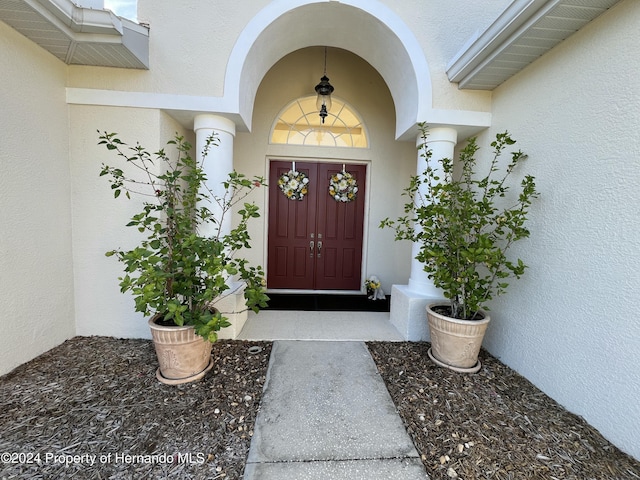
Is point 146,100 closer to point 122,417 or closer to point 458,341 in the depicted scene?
point 122,417

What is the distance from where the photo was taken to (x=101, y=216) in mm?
2602

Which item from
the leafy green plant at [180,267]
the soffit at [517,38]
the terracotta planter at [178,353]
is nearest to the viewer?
the soffit at [517,38]

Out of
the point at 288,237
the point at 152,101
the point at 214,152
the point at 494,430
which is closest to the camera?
the point at 494,430

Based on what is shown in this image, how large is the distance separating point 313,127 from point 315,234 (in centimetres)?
170

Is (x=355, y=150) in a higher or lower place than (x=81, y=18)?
lower

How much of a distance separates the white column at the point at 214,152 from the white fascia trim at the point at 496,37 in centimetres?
230

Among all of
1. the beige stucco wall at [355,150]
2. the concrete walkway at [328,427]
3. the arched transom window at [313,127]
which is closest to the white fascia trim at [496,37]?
the beige stucco wall at [355,150]

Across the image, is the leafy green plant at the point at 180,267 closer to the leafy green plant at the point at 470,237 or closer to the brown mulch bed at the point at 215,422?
the brown mulch bed at the point at 215,422

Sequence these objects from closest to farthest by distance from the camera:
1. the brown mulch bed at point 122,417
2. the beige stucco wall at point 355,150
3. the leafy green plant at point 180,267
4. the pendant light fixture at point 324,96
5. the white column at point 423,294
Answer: the brown mulch bed at point 122,417, the leafy green plant at point 180,267, the white column at point 423,294, the pendant light fixture at point 324,96, the beige stucco wall at point 355,150

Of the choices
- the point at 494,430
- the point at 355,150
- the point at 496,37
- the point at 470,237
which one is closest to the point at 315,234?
the point at 355,150

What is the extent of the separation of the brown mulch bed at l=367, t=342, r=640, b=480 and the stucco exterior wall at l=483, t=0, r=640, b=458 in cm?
14

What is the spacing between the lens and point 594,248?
1766mm

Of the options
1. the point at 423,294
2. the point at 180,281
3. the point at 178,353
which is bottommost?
the point at 178,353

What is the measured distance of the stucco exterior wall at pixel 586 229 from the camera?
1594mm
